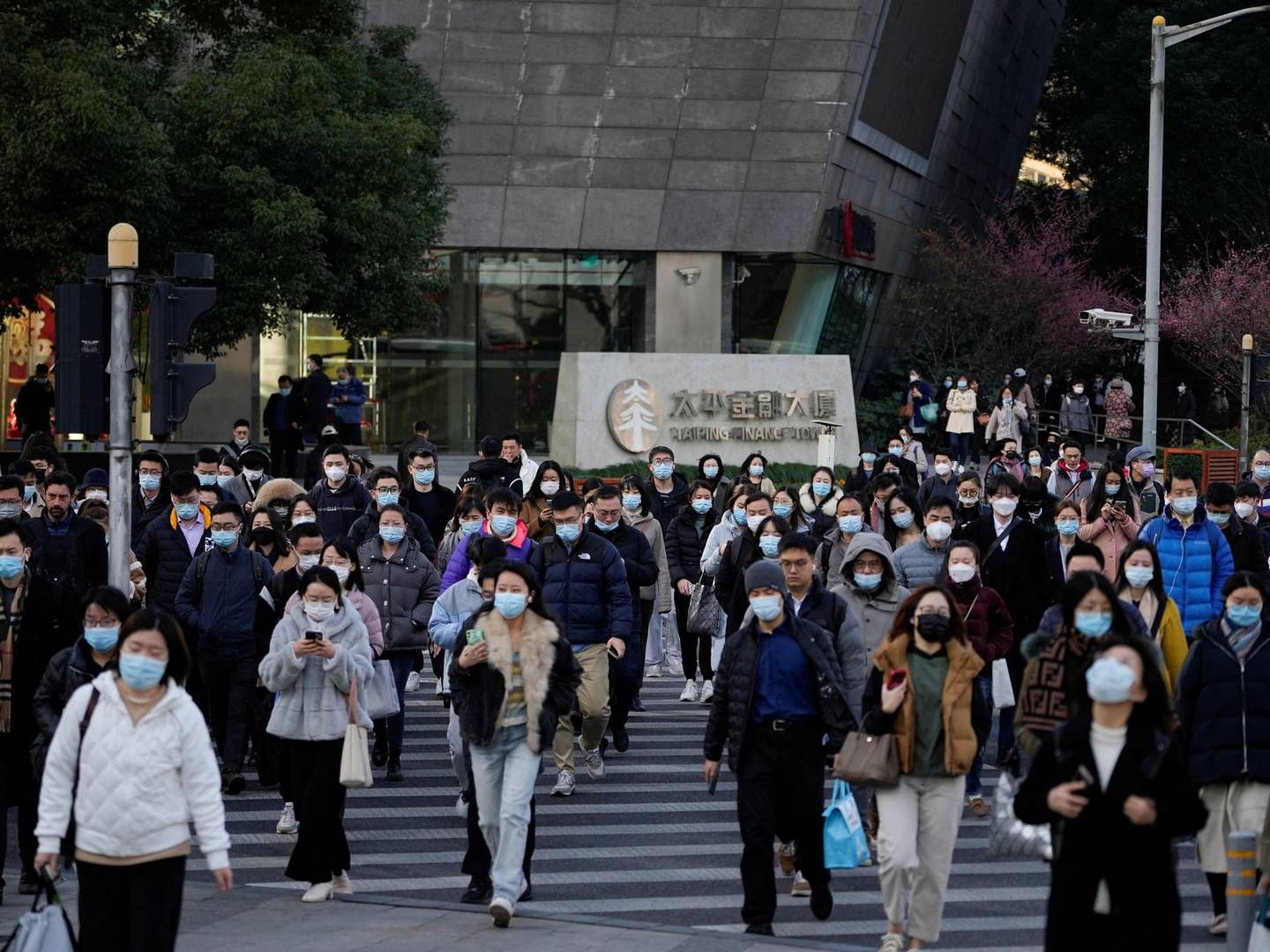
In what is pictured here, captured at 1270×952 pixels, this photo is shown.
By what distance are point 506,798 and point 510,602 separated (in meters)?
0.90

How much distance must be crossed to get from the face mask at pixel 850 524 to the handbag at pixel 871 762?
204 inches

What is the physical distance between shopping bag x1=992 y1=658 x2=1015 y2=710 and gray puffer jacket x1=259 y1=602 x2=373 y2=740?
15.4 feet

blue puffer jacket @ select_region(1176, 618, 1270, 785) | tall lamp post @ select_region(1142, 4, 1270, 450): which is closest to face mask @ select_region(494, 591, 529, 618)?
blue puffer jacket @ select_region(1176, 618, 1270, 785)

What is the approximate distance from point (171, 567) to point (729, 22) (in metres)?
29.3

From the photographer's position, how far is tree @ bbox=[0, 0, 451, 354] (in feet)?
82.0

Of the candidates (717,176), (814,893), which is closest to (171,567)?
(814,893)

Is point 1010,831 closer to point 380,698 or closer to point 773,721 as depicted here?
point 773,721

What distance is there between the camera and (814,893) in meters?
9.89

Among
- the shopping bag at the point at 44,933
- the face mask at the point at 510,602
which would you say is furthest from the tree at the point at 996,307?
the shopping bag at the point at 44,933

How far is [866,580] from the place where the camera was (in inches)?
452

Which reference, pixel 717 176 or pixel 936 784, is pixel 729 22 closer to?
pixel 717 176

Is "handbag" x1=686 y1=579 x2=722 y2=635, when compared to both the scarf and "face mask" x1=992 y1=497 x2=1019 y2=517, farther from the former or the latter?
the scarf

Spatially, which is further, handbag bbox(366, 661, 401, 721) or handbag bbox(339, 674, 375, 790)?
handbag bbox(366, 661, 401, 721)

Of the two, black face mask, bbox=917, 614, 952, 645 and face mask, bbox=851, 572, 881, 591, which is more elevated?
face mask, bbox=851, 572, 881, 591
